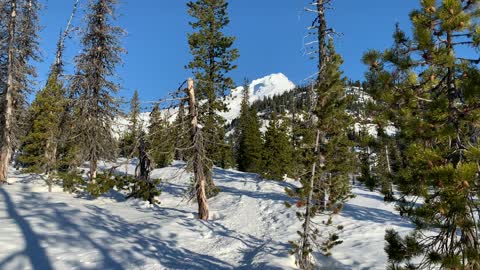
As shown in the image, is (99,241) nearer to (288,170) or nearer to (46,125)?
(288,170)

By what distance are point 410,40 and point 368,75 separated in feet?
2.76

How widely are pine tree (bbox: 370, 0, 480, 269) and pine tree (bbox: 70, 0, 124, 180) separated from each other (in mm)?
17279

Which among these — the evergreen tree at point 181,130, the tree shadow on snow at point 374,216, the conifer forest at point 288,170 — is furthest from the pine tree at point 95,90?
the tree shadow on snow at point 374,216

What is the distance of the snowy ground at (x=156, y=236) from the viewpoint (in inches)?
348

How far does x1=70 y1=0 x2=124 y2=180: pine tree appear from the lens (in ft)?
64.0

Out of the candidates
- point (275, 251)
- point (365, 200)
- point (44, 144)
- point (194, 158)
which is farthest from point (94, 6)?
point (365, 200)

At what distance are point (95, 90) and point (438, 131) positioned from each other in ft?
61.6

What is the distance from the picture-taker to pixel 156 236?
11.6 m

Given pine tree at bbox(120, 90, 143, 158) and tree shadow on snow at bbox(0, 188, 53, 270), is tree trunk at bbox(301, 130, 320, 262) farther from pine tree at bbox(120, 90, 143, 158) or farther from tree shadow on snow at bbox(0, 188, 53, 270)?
pine tree at bbox(120, 90, 143, 158)

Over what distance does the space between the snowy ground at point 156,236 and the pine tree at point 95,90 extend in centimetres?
337

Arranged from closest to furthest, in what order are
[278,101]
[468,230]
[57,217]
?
[468,230], [57,217], [278,101]

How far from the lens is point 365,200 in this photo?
894 inches

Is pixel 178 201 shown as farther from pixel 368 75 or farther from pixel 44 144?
pixel 368 75

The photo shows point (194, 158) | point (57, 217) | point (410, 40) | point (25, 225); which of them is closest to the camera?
point (410, 40)
